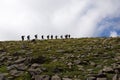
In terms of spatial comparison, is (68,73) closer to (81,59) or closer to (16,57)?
(81,59)

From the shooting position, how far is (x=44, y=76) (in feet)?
129

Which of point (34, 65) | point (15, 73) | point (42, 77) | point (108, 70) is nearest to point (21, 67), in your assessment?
Result: point (34, 65)

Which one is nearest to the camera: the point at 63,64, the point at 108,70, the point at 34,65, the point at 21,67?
the point at 108,70

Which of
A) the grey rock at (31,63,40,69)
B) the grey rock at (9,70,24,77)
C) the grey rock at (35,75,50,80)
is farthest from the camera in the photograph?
the grey rock at (31,63,40,69)

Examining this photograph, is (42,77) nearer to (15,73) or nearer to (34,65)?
(15,73)

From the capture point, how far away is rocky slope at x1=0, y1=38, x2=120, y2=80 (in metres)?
40.1

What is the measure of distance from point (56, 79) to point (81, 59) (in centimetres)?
946

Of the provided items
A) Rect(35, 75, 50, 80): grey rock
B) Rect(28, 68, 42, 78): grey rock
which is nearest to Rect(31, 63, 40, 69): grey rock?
Rect(28, 68, 42, 78): grey rock

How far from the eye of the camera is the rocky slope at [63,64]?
40062mm

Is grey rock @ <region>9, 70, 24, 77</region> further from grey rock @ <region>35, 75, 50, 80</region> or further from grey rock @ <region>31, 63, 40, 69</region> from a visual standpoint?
grey rock @ <region>35, 75, 50, 80</region>

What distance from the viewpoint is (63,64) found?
4488cm

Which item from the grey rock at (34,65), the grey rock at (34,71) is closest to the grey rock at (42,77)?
the grey rock at (34,71)

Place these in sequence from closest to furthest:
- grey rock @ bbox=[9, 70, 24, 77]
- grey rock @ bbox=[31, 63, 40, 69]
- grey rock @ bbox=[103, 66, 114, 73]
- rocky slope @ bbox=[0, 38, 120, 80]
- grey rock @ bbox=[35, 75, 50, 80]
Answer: grey rock @ bbox=[35, 75, 50, 80], rocky slope @ bbox=[0, 38, 120, 80], grey rock @ bbox=[103, 66, 114, 73], grey rock @ bbox=[9, 70, 24, 77], grey rock @ bbox=[31, 63, 40, 69]

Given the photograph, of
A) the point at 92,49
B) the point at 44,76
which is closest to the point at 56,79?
the point at 44,76
